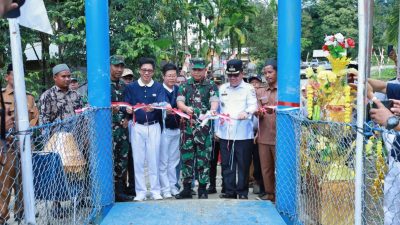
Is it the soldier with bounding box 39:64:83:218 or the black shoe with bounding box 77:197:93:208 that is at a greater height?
the soldier with bounding box 39:64:83:218

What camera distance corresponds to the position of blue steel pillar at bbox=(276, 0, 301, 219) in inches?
189

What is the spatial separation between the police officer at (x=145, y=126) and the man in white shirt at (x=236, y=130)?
32.0 inches

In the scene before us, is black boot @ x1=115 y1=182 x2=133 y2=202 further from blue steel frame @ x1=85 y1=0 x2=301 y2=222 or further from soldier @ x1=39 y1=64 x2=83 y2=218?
soldier @ x1=39 y1=64 x2=83 y2=218

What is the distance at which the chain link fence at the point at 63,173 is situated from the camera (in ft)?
12.3

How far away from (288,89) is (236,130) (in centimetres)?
113

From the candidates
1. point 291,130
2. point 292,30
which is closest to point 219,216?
point 291,130

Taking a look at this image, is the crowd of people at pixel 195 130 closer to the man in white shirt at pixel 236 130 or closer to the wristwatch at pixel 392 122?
the man in white shirt at pixel 236 130

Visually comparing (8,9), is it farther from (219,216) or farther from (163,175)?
(163,175)

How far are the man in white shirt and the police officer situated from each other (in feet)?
2.67

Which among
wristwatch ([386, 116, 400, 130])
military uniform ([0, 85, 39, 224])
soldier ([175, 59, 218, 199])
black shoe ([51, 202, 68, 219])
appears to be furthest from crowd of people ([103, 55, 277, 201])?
wristwatch ([386, 116, 400, 130])

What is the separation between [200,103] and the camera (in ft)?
19.5

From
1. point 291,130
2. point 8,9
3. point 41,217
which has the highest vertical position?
point 8,9

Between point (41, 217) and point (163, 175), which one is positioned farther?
point (163, 175)

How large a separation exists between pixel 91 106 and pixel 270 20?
2658 cm
